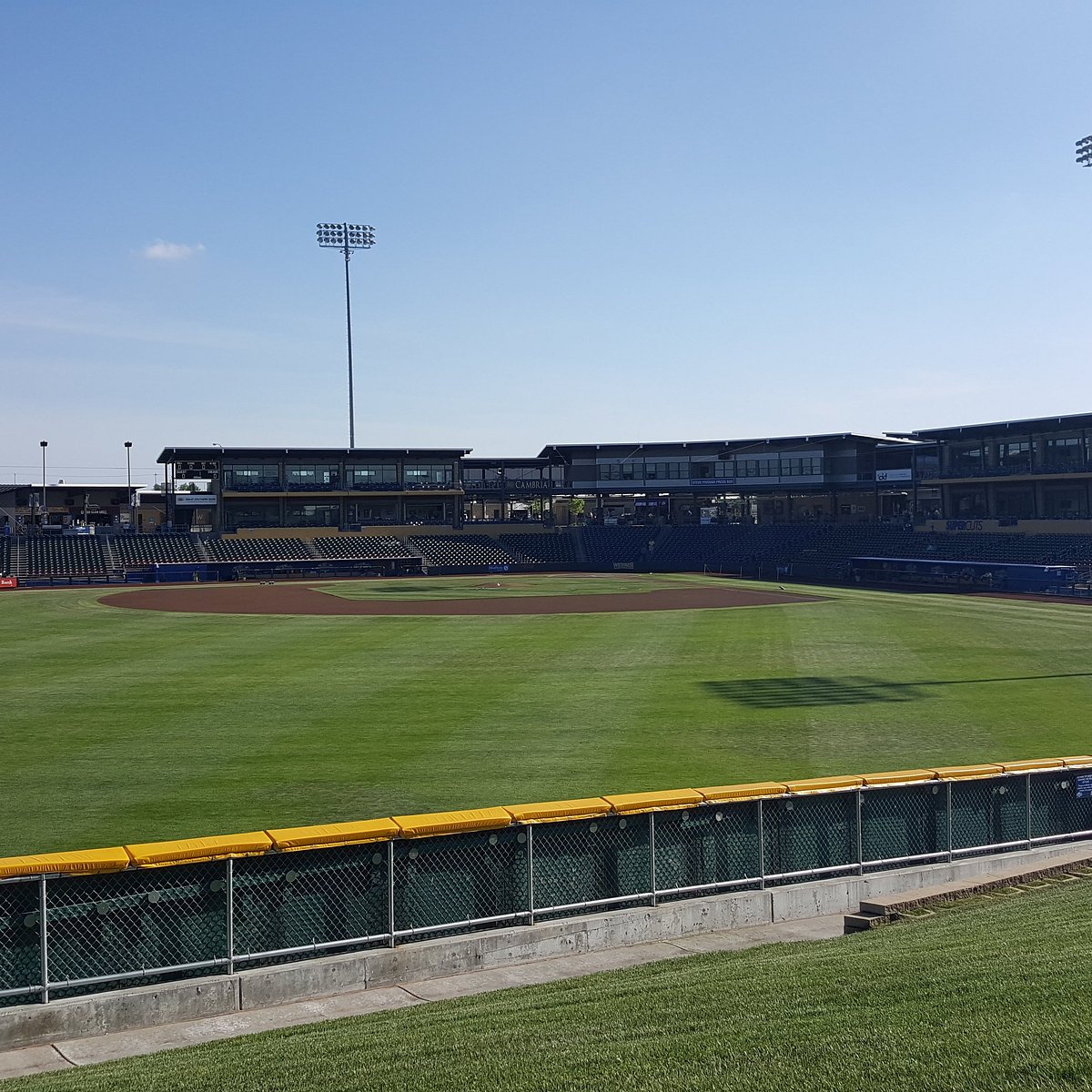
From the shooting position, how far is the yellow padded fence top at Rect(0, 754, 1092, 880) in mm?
11680

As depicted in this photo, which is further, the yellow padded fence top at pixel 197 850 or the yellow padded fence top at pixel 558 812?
the yellow padded fence top at pixel 558 812

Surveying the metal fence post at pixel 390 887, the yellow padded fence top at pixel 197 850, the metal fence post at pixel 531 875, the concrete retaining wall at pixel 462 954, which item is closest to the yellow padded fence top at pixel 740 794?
the concrete retaining wall at pixel 462 954

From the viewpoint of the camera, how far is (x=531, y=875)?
44.0ft

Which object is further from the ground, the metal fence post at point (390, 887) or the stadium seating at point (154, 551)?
the stadium seating at point (154, 551)

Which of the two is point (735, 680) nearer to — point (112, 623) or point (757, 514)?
point (112, 623)

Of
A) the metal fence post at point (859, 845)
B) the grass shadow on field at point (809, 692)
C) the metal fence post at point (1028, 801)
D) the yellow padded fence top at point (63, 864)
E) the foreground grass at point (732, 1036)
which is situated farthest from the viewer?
the grass shadow on field at point (809, 692)

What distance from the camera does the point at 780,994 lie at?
10102 mm

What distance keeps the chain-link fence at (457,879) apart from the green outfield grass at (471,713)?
671 cm

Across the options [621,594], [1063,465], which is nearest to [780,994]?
[621,594]

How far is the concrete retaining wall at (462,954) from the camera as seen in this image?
11.2 meters

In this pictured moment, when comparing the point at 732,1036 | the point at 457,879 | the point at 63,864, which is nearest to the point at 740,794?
the point at 457,879

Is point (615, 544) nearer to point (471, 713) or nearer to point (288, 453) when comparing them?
point (288, 453)

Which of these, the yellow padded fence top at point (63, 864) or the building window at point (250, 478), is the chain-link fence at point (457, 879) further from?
the building window at point (250, 478)

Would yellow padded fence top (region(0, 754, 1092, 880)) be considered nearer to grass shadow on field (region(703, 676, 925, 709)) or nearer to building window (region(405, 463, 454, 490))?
grass shadow on field (region(703, 676, 925, 709))
